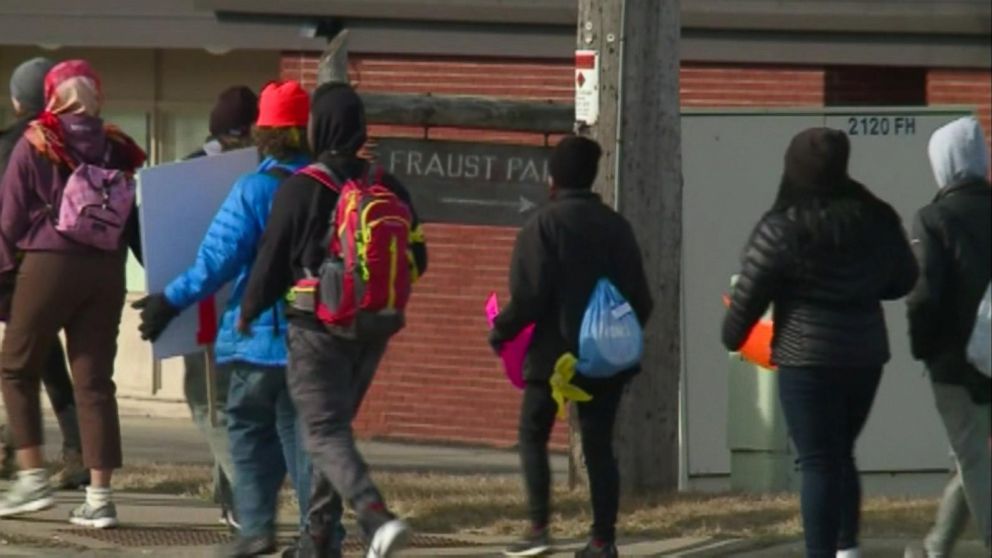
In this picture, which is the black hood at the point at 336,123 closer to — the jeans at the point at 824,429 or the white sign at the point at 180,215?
the white sign at the point at 180,215

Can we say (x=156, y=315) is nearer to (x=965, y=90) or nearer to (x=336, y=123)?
(x=336, y=123)

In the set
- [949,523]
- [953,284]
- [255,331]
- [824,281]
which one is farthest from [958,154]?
[255,331]

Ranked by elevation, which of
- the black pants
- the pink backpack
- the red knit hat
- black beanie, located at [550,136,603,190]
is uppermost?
the red knit hat

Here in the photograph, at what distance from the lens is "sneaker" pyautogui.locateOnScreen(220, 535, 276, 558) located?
8008 millimetres

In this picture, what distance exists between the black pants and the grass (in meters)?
0.80

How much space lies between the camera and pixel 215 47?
14.7 metres

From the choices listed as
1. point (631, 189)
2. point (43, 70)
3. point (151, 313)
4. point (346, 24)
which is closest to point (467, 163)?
point (631, 189)

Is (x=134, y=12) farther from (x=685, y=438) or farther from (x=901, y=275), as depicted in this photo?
(x=901, y=275)

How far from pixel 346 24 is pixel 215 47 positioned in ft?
2.93

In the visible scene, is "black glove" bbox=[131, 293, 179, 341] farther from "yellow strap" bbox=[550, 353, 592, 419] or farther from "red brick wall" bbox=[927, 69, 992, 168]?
"red brick wall" bbox=[927, 69, 992, 168]

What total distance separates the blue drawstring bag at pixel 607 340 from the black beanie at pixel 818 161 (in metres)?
0.91

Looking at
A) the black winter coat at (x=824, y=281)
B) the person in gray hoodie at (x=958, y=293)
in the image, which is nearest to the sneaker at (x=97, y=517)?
the black winter coat at (x=824, y=281)

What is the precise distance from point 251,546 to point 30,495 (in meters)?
1.39

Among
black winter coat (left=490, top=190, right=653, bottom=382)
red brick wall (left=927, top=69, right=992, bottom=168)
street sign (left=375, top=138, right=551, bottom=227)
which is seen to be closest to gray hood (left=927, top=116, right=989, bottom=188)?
black winter coat (left=490, top=190, right=653, bottom=382)
